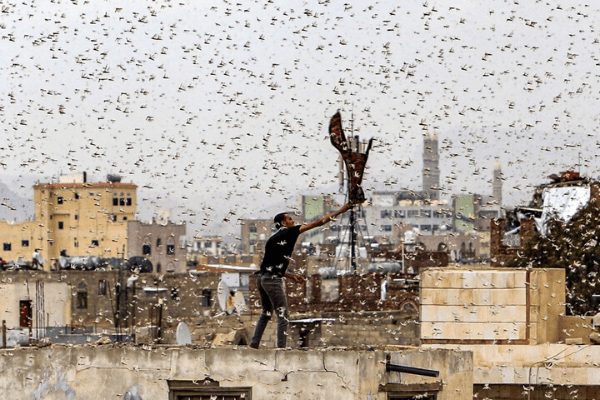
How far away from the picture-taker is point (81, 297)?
81.8 meters

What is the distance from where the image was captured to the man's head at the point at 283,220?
1895 centimetres

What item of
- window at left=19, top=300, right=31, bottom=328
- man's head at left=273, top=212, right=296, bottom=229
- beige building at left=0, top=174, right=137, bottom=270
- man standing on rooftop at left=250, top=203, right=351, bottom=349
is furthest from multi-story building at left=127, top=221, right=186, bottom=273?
man's head at left=273, top=212, right=296, bottom=229

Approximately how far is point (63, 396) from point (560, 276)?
782cm

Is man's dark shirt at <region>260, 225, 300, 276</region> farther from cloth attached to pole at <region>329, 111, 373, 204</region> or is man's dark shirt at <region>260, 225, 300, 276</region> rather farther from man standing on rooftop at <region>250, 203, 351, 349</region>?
cloth attached to pole at <region>329, 111, 373, 204</region>

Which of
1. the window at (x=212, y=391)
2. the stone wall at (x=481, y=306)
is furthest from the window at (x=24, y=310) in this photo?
the window at (x=212, y=391)

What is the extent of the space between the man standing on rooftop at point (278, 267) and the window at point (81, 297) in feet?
199

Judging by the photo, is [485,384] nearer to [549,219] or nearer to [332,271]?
[549,219]

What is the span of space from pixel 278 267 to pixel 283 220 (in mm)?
464

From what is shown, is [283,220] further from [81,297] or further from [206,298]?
[81,297]

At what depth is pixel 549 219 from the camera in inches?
2229

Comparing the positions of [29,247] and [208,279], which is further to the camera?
[29,247]

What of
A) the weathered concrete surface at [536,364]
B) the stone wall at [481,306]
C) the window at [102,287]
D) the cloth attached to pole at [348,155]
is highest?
the cloth attached to pole at [348,155]

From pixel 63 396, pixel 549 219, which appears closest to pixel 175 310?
pixel 549 219

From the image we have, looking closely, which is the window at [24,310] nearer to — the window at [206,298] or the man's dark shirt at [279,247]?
the window at [206,298]
